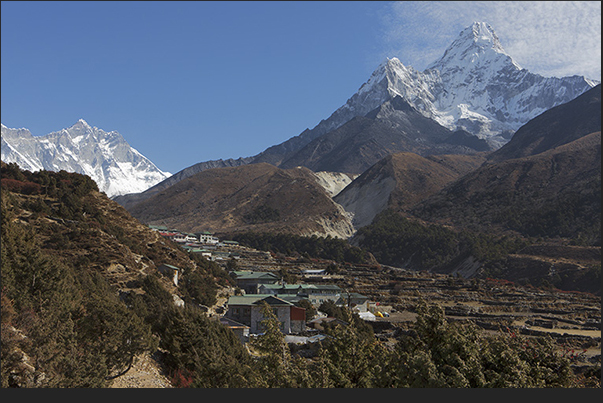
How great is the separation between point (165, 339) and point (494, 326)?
107ft

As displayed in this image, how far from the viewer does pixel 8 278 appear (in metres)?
20.0

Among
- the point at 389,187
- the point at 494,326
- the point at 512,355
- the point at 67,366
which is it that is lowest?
the point at 494,326

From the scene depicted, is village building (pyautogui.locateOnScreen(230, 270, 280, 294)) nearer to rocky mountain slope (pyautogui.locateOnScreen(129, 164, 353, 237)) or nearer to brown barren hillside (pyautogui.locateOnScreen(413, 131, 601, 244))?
brown barren hillside (pyautogui.locateOnScreen(413, 131, 601, 244))

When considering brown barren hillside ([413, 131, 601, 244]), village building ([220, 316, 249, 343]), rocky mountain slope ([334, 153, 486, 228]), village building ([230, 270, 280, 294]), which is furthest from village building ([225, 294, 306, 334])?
rocky mountain slope ([334, 153, 486, 228])

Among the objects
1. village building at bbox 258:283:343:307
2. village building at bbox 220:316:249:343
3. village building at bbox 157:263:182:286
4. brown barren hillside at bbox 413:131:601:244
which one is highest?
brown barren hillside at bbox 413:131:601:244

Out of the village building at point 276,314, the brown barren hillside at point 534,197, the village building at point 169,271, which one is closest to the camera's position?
the village building at point 276,314

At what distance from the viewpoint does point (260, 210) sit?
167000 millimetres

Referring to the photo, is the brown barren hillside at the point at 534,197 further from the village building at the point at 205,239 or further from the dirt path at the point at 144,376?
the dirt path at the point at 144,376

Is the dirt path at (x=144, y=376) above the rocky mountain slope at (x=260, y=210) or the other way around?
the other way around

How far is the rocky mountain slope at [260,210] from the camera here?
5979 inches

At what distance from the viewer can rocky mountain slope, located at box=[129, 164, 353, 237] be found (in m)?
152

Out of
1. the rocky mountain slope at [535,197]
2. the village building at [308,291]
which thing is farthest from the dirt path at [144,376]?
the rocky mountain slope at [535,197]

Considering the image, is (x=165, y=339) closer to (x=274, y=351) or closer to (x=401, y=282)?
(x=274, y=351)

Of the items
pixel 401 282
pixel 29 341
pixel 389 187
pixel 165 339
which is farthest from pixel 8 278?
pixel 389 187
